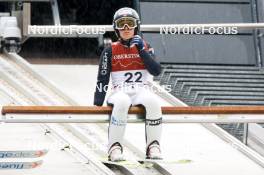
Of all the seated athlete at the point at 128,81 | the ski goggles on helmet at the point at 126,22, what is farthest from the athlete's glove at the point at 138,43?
the ski goggles on helmet at the point at 126,22

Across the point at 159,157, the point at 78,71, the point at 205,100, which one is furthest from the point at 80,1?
the point at 159,157

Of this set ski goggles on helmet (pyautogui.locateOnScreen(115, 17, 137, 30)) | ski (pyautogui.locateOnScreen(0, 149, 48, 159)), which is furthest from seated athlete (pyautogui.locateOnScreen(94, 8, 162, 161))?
ski (pyautogui.locateOnScreen(0, 149, 48, 159))

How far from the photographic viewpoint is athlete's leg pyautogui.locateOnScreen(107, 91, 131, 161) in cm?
648

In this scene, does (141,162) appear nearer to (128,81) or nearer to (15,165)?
(128,81)

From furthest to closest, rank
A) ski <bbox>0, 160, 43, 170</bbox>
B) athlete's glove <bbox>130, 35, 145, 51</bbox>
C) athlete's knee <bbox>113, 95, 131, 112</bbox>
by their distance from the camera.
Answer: athlete's glove <bbox>130, 35, 145, 51</bbox>
athlete's knee <bbox>113, 95, 131, 112</bbox>
ski <bbox>0, 160, 43, 170</bbox>

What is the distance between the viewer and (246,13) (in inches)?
455

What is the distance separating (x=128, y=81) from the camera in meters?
6.75

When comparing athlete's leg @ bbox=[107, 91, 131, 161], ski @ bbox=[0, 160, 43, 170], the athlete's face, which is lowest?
ski @ bbox=[0, 160, 43, 170]

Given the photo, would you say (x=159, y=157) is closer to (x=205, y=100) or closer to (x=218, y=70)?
(x=205, y=100)

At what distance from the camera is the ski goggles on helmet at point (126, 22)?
6.77 metres

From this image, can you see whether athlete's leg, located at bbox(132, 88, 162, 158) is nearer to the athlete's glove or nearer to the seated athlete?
the seated athlete

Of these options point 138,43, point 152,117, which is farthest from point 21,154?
point 138,43

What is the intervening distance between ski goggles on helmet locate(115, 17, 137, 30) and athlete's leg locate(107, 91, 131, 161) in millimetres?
580

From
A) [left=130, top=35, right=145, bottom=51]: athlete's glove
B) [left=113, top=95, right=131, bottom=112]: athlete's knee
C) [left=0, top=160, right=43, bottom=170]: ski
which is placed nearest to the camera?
[left=0, top=160, right=43, bottom=170]: ski
